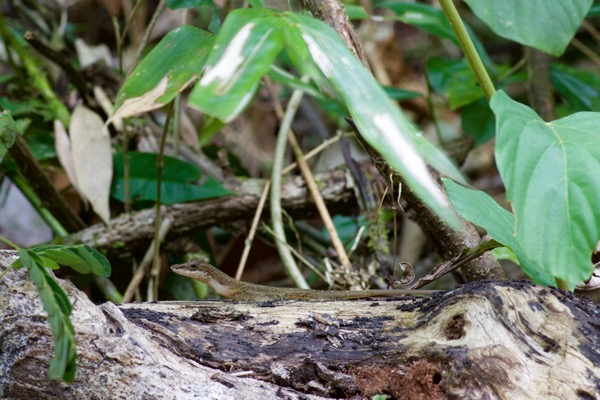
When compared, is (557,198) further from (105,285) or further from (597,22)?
(597,22)

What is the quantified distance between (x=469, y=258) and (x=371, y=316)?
1.54ft

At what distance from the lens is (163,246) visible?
3961 millimetres

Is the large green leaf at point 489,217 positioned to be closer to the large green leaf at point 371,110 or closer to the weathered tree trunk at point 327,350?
the weathered tree trunk at point 327,350

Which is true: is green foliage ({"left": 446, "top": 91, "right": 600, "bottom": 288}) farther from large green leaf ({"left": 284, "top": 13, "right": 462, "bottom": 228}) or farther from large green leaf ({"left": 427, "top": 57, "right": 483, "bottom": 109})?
large green leaf ({"left": 427, "top": 57, "right": 483, "bottom": 109})

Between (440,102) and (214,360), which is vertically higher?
(214,360)

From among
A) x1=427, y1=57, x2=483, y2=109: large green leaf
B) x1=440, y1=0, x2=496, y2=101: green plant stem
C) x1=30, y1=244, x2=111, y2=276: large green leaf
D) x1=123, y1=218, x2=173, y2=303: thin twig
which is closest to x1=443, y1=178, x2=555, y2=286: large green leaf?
x1=440, y1=0, x2=496, y2=101: green plant stem

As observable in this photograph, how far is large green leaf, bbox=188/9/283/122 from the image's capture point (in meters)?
1.24

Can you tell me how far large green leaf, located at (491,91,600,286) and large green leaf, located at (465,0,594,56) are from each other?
589 mm

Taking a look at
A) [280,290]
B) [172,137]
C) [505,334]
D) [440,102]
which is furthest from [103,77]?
[440,102]

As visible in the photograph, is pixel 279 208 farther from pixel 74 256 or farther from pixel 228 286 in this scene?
pixel 74 256

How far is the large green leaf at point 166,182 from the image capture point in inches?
149

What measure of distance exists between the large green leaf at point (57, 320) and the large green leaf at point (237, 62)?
58 centimetres

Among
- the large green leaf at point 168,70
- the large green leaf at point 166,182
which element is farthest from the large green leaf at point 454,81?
the large green leaf at point 168,70

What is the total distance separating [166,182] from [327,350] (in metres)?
2.07
